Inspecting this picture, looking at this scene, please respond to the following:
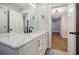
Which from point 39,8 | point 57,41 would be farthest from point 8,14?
point 57,41

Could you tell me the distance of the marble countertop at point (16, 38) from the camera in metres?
1.34

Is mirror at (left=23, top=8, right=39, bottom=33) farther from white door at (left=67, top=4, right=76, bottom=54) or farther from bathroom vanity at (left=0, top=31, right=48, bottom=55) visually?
white door at (left=67, top=4, right=76, bottom=54)

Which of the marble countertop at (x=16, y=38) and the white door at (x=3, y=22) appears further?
the white door at (x=3, y=22)

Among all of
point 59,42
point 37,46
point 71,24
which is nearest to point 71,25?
point 71,24

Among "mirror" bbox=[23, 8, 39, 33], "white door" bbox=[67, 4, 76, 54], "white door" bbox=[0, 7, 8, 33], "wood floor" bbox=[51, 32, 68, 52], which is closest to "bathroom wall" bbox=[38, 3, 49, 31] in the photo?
"mirror" bbox=[23, 8, 39, 33]

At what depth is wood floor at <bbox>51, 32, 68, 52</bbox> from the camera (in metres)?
1.56

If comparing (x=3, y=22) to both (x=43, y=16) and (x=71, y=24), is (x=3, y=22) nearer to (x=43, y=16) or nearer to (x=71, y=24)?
(x=43, y=16)

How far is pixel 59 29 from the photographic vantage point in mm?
1572

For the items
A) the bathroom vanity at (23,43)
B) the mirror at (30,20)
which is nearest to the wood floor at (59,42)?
the bathroom vanity at (23,43)

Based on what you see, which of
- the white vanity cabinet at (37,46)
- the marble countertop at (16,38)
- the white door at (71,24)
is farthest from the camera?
the white door at (71,24)

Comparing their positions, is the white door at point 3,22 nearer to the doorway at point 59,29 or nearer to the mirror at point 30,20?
Result: the mirror at point 30,20

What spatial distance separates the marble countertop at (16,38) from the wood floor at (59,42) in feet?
0.58

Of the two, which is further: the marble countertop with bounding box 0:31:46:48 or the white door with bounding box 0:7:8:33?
the white door with bounding box 0:7:8:33

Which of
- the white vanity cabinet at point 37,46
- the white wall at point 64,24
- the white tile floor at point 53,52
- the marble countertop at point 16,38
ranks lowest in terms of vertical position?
the white tile floor at point 53,52
